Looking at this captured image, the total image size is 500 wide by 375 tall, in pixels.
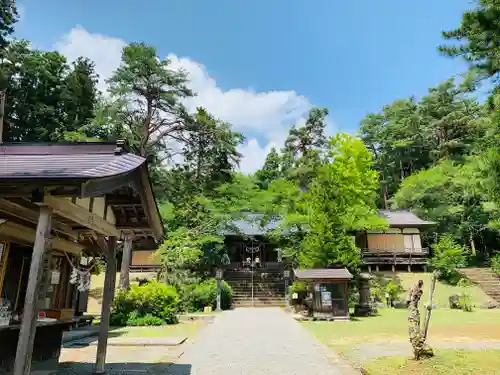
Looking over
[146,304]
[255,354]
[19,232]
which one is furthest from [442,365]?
[146,304]

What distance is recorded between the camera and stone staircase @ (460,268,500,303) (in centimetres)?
2216

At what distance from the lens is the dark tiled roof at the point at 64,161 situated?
166 inches

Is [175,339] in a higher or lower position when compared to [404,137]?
lower

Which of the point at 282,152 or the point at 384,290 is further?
the point at 282,152

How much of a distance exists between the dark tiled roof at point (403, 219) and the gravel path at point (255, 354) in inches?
738

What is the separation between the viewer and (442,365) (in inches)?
241

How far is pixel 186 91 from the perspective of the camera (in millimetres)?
23500

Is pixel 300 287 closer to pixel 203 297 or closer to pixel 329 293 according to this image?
pixel 329 293

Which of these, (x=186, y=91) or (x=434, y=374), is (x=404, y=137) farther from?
(x=434, y=374)

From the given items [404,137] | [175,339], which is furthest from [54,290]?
[404,137]

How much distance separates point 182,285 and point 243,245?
8696mm

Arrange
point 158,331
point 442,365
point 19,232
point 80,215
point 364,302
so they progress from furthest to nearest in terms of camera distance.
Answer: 1. point 364,302
2. point 158,331
3. point 19,232
4. point 442,365
5. point 80,215

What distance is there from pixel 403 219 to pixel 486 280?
705 cm

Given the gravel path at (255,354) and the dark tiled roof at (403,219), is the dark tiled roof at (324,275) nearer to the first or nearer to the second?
the gravel path at (255,354)
